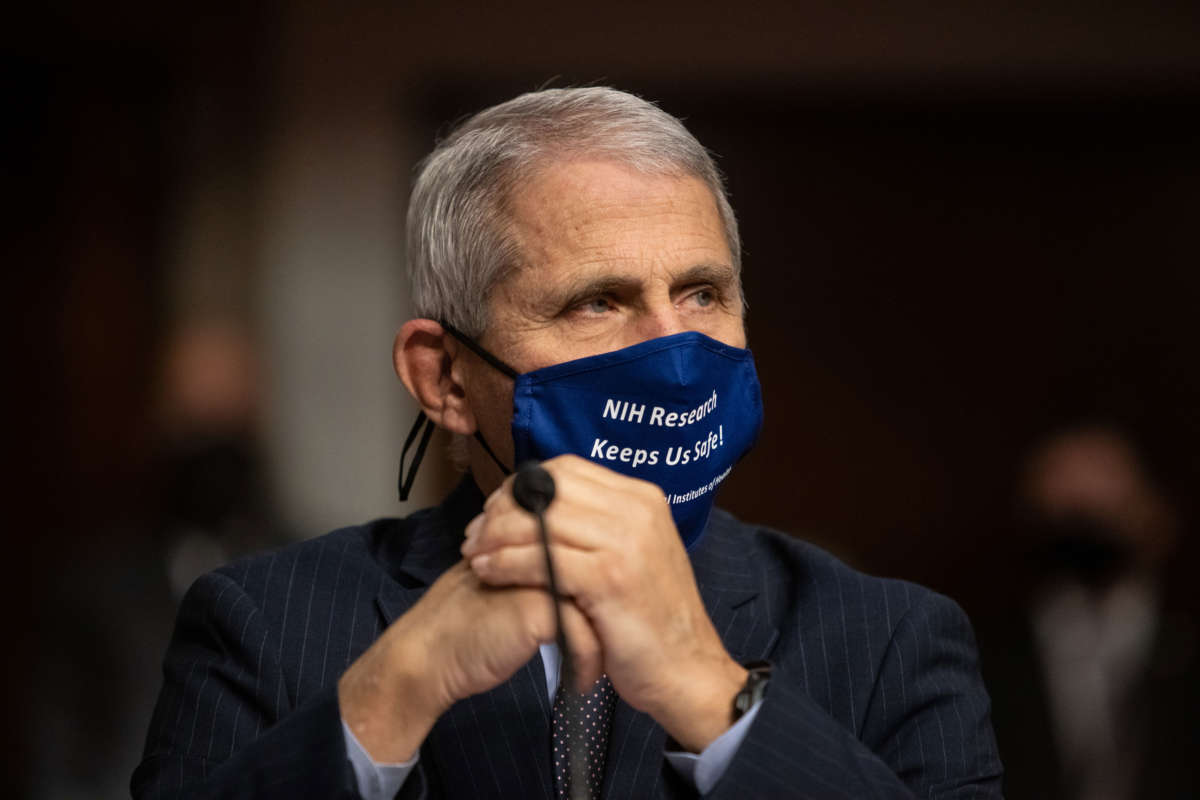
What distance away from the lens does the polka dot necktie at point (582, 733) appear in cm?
172

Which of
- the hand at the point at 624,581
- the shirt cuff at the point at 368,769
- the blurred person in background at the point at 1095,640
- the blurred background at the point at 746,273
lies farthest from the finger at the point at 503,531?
the blurred background at the point at 746,273

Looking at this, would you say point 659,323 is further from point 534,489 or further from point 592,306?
point 534,489

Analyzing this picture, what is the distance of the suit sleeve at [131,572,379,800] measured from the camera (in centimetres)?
146

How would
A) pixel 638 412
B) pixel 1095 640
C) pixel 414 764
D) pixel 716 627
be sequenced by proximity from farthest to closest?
pixel 1095 640 → pixel 716 627 → pixel 638 412 → pixel 414 764

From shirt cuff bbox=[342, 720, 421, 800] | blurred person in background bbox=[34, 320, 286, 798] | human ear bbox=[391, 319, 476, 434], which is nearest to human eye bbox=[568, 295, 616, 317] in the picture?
human ear bbox=[391, 319, 476, 434]

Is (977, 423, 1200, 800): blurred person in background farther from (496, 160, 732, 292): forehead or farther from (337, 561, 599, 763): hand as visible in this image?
(337, 561, 599, 763): hand

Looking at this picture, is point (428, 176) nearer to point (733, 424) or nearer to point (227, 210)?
point (733, 424)

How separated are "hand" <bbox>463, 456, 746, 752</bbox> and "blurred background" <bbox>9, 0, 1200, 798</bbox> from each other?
368 centimetres

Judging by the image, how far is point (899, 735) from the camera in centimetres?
176

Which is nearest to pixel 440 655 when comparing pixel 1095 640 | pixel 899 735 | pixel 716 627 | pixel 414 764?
pixel 414 764

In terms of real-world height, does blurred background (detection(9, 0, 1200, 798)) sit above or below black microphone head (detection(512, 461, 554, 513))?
below

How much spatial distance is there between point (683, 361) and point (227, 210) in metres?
3.80

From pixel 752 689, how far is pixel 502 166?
0.80 m

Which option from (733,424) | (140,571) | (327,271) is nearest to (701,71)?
(327,271)
